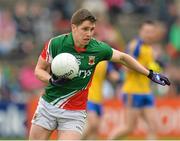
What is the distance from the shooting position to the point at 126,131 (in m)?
14.6

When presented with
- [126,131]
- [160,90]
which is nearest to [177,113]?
[160,90]

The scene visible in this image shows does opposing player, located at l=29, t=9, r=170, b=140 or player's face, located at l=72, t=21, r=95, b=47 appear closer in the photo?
player's face, located at l=72, t=21, r=95, b=47

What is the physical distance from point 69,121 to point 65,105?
201 millimetres

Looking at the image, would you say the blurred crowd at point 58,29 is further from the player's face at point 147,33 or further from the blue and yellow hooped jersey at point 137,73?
the player's face at point 147,33

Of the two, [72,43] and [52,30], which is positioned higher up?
[72,43]

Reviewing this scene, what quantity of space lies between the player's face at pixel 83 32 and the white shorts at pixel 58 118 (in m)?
0.83

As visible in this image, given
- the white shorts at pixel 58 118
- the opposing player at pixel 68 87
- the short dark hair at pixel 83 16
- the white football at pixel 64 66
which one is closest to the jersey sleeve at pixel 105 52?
the opposing player at pixel 68 87

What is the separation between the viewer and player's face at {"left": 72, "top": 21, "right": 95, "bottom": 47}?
919 centimetres

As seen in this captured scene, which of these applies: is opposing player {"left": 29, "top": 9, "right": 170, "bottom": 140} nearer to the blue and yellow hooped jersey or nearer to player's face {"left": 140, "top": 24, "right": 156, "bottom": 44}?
the blue and yellow hooped jersey

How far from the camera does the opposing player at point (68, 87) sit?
9.38m

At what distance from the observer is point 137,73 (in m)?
14.5

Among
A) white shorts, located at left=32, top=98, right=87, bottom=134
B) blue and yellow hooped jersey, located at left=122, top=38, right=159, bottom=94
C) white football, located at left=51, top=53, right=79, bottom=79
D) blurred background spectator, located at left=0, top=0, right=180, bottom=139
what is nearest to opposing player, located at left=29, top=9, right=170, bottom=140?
white shorts, located at left=32, top=98, right=87, bottom=134

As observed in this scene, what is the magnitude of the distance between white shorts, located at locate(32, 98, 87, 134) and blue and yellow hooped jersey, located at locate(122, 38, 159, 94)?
4.81 metres

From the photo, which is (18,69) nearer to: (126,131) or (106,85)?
(106,85)
